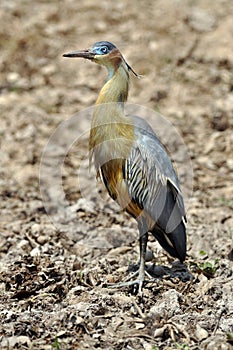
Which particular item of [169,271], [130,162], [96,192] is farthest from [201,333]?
[96,192]

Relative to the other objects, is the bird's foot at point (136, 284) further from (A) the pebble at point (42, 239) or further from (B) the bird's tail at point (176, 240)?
(A) the pebble at point (42, 239)

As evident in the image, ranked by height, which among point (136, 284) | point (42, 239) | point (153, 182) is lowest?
point (136, 284)

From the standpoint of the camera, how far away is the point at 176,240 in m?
4.89

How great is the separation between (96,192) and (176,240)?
2123mm

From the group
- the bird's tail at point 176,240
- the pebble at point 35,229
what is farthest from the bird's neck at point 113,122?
the pebble at point 35,229

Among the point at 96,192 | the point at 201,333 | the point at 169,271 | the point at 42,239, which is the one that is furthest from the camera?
the point at 96,192

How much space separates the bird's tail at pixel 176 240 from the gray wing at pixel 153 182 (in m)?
0.05

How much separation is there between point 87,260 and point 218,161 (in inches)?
106

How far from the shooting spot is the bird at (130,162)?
4.73m

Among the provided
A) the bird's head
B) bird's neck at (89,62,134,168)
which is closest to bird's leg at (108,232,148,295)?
bird's neck at (89,62,134,168)

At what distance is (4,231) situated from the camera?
597 centimetres

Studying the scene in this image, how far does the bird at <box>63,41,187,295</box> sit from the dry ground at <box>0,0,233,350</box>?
413 mm

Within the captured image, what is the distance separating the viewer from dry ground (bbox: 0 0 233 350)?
432 cm

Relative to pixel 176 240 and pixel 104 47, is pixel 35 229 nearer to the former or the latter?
pixel 176 240
